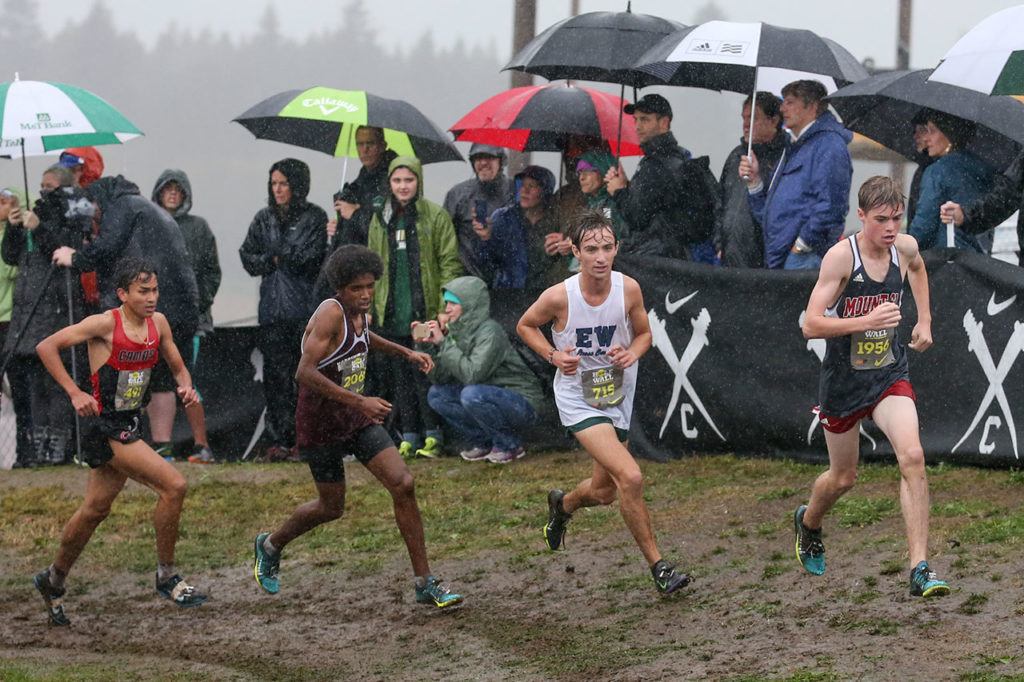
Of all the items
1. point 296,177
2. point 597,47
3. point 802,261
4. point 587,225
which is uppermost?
point 597,47

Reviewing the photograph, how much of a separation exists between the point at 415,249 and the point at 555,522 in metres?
3.77

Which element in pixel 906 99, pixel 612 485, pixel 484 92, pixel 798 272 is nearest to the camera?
pixel 612 485

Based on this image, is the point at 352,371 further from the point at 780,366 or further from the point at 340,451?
the point at 780,366

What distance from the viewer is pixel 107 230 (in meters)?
12.9

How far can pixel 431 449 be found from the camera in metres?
12.8

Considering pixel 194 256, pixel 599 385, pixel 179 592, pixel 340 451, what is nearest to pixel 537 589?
pixel 599 385

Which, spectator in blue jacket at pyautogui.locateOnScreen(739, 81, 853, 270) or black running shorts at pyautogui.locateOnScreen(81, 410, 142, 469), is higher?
spectator in blue jacket at pyautogui.locateOnScreen(739, 81, 853, 270)

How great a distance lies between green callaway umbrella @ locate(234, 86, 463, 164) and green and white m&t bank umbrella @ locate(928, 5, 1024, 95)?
4.42 m

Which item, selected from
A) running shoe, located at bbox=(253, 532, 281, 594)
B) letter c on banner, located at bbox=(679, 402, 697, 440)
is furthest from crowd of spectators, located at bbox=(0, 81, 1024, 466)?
running shoe, located at bbox=(253, 532, 281, 594)

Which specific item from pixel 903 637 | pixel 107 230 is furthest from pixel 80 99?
pixel 903 637

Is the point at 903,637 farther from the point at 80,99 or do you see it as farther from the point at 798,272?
the point at 80,99

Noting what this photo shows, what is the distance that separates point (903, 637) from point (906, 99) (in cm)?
430

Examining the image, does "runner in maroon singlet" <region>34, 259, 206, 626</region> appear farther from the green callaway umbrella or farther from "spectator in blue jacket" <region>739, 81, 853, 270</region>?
"spectator in blue jacket" <region>739, 81, 853, 270</region>

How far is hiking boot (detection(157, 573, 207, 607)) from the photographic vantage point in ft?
29.5
